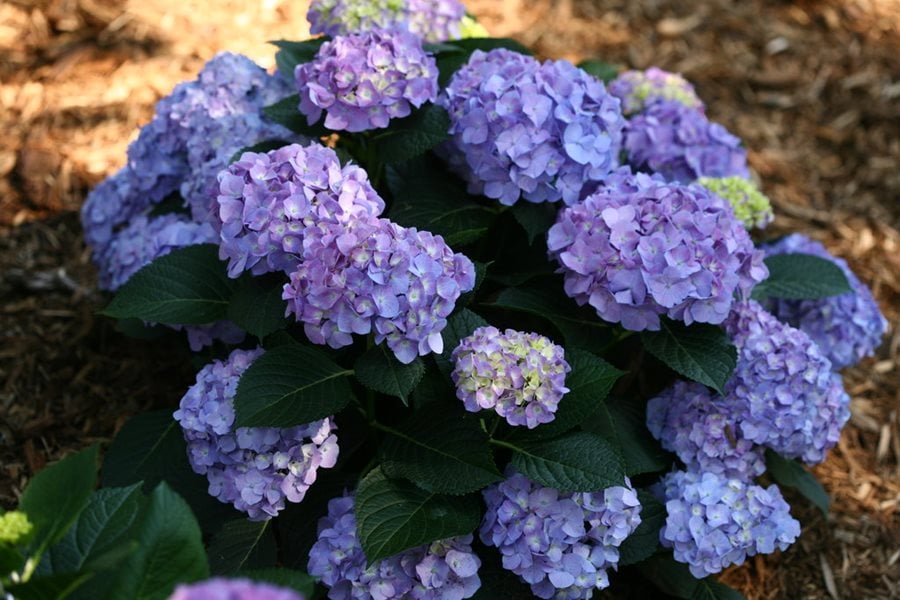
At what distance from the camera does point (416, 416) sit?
2.37m

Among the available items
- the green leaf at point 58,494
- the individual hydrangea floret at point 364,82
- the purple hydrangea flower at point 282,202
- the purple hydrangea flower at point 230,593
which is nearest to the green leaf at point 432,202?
the individual hydrangea floret at point 364,82

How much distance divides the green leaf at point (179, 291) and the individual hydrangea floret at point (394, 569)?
611mm

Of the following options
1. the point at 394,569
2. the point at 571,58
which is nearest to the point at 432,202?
the point at 394,569

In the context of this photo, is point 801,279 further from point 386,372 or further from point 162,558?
point 162,558

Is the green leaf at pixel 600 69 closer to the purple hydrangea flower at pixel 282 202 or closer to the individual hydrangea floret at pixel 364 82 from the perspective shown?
the individual hydrangea floret at pixel 364 82

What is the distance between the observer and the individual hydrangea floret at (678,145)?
10.2 ft

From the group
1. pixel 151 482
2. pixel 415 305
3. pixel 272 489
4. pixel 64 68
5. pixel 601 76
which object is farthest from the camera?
pixel 64 68

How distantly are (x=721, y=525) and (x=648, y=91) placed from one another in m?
1.52

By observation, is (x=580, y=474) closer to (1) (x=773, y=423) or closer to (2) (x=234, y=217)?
(1) (x=773, y=423)

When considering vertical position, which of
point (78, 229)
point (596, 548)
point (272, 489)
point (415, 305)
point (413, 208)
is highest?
point (415, 305)

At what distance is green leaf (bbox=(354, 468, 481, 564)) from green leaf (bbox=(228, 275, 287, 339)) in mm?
405

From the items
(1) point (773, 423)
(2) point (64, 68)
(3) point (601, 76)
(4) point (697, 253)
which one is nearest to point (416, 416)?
(4) point (697, 253)

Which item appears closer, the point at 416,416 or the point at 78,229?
the point at 416,416

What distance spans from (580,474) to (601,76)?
1.60 metres
